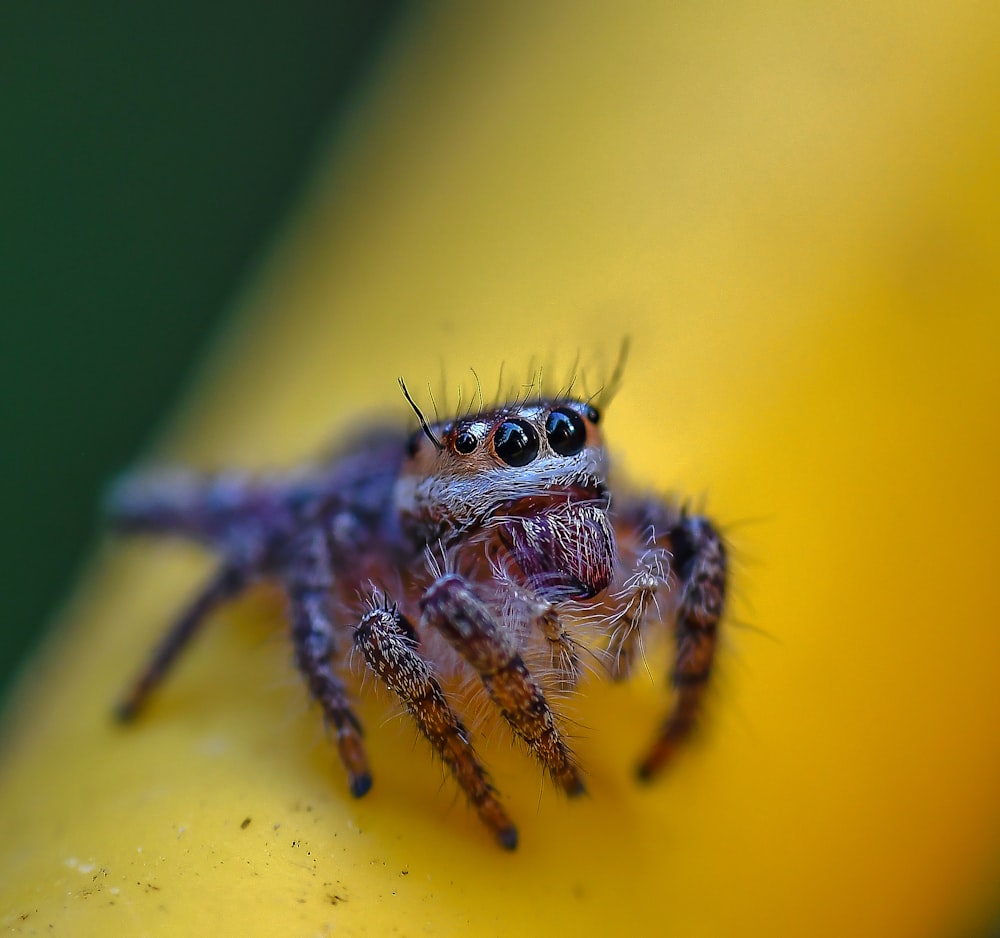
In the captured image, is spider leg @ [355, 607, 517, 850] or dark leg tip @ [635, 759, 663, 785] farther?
dark leg tip @ [635, 759, 663, 785]

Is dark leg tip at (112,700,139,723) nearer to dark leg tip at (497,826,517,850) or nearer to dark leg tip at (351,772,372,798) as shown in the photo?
dark leg tip at (351,772,372,798)

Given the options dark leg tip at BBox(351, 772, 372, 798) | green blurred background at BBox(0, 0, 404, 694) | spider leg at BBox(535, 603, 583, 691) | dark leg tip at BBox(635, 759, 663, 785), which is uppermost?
spider leg at BBox(535, 603, 583, 691)

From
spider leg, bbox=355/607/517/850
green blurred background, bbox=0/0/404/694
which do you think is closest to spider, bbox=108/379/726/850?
spider leg, bbox=355/607/517/850

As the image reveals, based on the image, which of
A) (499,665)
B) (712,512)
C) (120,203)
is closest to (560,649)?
(499,665)

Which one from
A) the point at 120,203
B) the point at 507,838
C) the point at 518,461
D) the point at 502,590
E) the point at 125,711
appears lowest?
the point at 120,203

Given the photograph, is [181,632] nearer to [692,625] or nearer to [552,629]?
Answer: [552,629]

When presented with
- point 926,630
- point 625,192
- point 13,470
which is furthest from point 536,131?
point 13,470

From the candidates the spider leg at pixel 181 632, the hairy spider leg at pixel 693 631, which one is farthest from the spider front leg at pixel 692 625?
the spider leg at pixel 181 632
